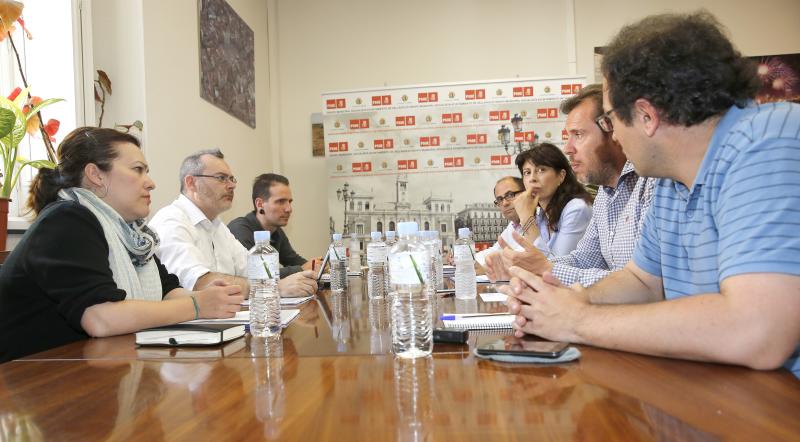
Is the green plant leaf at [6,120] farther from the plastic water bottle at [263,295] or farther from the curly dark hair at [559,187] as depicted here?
the curly dark hair at [559,187]

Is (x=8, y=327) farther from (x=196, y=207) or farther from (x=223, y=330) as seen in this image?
(x=196, y=207)

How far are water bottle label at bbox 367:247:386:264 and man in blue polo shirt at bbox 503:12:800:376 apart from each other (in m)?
1.07

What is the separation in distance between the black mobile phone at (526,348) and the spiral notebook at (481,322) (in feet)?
0.69

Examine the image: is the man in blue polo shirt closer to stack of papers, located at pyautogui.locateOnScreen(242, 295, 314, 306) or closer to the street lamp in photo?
stack of papers, located at pyautogui.locateOnScreen(242, 295, 314, 306)

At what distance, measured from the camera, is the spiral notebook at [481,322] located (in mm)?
1379

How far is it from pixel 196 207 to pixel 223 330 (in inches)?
73.7

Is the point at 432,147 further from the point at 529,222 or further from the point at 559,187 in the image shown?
the point at 559,187

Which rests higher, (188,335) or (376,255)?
(376,255)

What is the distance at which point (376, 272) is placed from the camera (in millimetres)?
2279

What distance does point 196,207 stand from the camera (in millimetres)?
3023

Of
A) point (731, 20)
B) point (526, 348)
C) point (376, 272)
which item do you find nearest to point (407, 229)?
point (526, 348)

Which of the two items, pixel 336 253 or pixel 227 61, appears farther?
pixel 227 61

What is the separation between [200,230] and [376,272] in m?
1.22

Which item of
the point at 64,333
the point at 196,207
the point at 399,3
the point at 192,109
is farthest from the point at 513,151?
the point at 64,333
